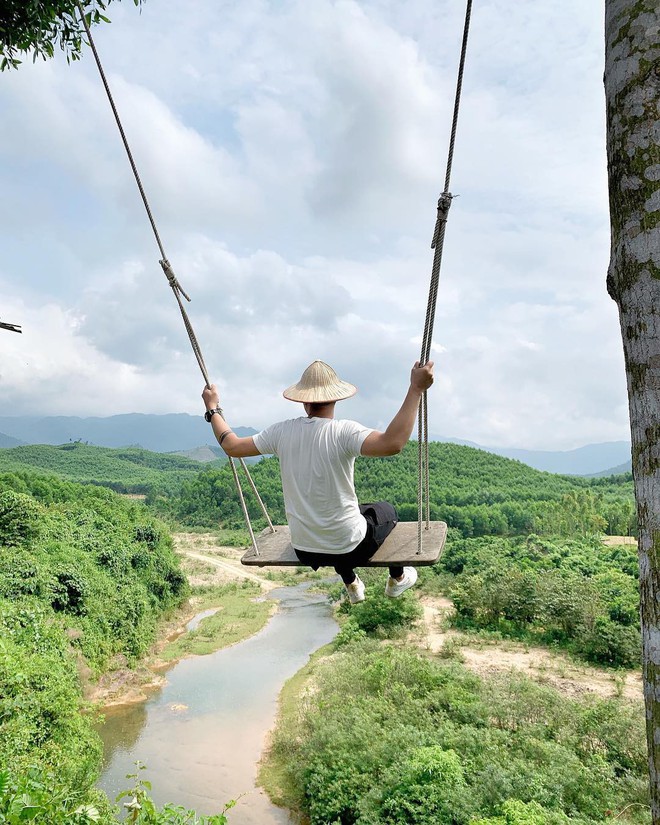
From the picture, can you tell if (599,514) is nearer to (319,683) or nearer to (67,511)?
(319,683)

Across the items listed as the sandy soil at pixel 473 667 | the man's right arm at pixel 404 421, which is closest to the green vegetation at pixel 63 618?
the sandy soil at pixel 473 667

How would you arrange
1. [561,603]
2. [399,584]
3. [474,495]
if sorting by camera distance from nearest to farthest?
[399,584] → [561,603] → [474,495]

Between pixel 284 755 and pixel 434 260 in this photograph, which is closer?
pixel 434 260

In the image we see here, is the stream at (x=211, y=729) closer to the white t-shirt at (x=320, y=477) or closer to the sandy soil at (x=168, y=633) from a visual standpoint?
the sandy soil at (x=168, y=633)

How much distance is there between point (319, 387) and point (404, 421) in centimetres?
61

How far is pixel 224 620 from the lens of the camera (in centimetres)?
1873

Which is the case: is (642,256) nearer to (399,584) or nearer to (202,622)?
(399,584)

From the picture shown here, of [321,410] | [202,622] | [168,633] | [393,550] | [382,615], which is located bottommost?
[168,633]

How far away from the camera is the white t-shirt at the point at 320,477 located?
97.4 inches

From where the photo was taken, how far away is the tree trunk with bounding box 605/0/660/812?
114 centimetres

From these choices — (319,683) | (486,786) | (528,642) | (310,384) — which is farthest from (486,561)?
(310,384)

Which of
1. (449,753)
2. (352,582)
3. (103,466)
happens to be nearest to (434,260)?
(352,582)

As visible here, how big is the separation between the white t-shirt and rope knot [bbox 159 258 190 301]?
3.62 ft

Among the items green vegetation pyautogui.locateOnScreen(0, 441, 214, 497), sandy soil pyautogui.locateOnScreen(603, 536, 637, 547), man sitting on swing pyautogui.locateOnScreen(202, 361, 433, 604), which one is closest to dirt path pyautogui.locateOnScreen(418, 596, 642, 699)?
man sitting on swing pyautogui.locateOnScreen(202, 361, 433, 604)
